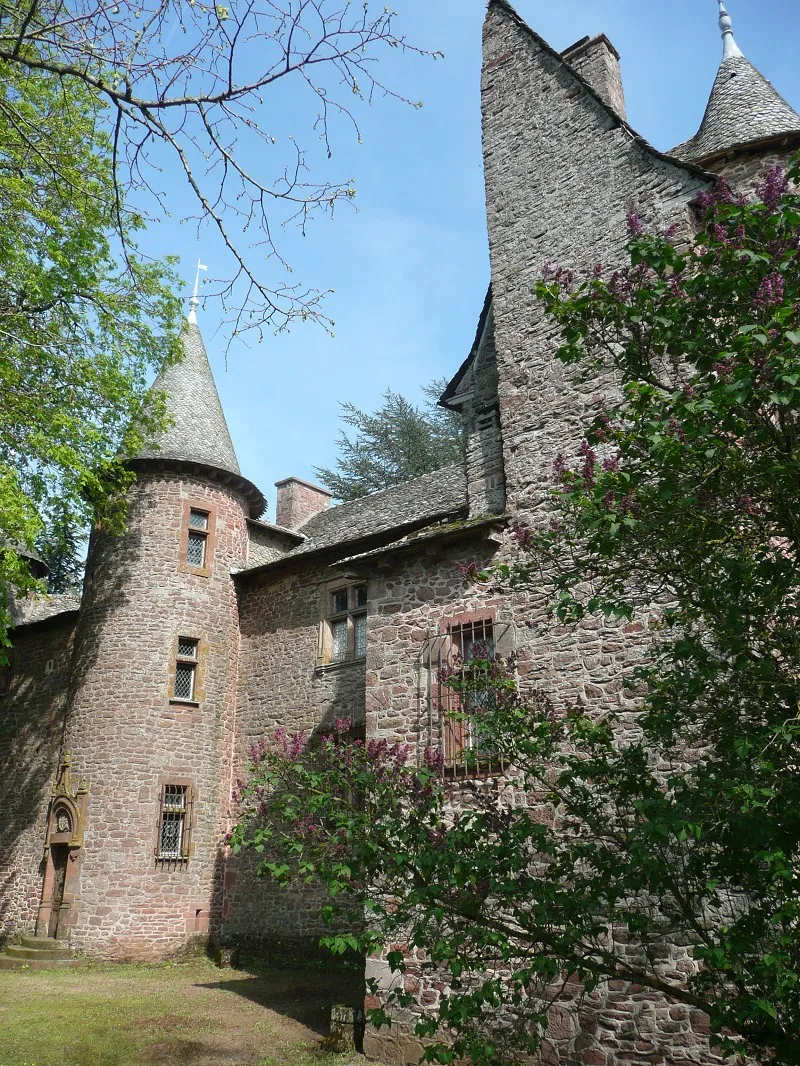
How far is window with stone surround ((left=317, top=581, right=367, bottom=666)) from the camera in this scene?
544 inches

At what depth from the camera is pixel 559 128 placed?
395 inches

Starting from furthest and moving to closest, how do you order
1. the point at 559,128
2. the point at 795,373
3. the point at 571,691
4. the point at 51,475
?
the point at 51,475
the point at 559,128
the point at 571,691
the point at 795,373

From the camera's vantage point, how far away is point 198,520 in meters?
15.9

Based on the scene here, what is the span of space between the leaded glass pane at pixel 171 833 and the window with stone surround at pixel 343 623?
3614 mm

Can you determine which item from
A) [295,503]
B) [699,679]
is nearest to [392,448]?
[295,503]

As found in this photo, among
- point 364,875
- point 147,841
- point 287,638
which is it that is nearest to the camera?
point 364,875

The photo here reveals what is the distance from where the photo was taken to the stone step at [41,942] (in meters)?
13.2

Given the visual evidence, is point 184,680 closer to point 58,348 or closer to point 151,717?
point 151,717

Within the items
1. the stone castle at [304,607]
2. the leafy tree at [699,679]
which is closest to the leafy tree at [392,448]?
the stone castle at [304,607]

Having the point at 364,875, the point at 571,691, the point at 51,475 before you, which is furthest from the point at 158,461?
the point at 364,875

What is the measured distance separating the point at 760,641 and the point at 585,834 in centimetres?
139

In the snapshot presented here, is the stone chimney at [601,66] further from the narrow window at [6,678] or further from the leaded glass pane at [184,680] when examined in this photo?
the narrow window at [6,678]

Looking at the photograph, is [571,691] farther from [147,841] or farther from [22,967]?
[22,967]

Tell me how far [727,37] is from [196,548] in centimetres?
1194
